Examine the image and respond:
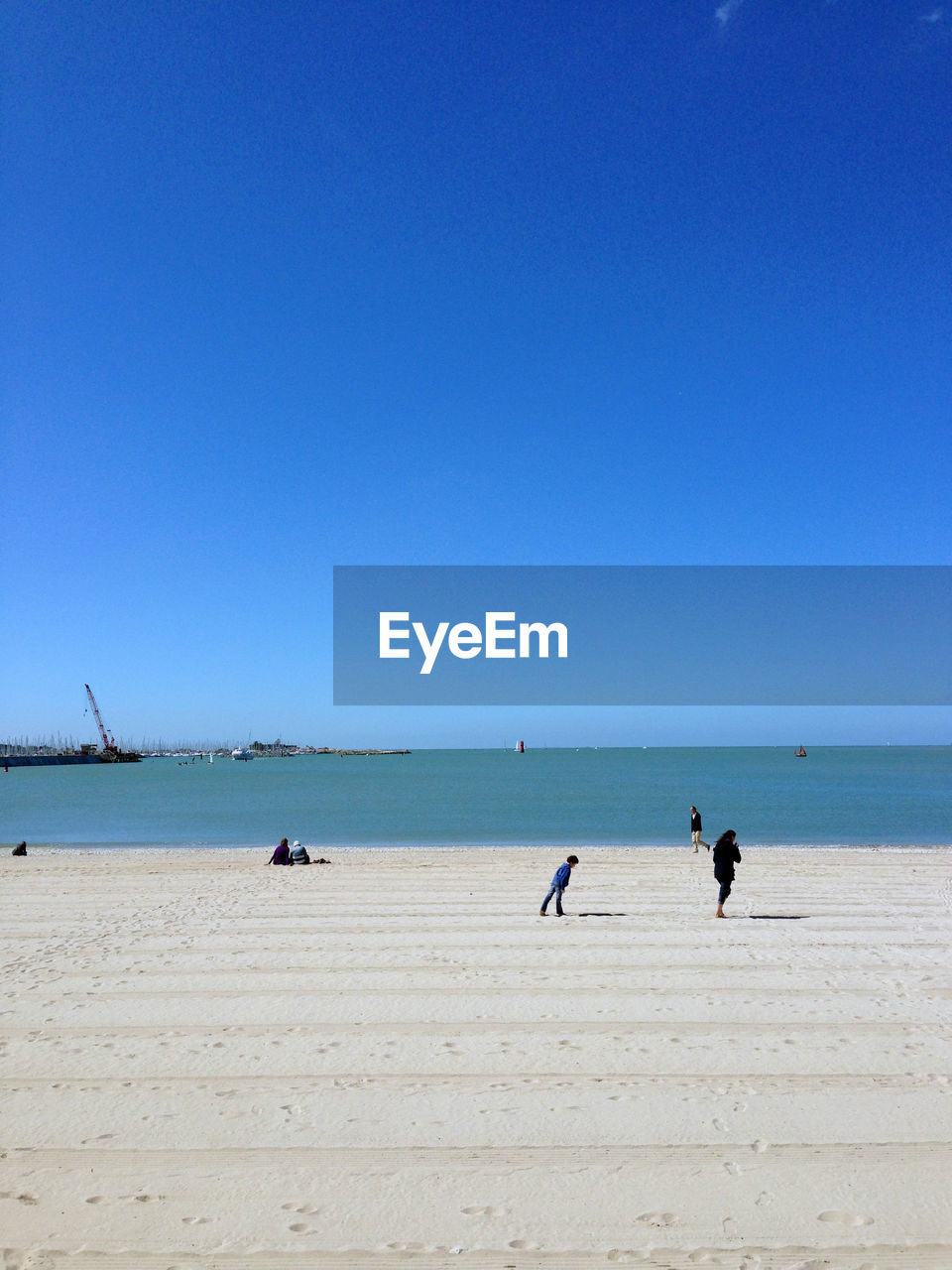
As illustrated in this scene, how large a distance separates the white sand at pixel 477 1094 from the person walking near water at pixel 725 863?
1.58 ft

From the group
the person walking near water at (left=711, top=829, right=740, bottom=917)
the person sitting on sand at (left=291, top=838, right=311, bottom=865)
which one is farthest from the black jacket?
the person sitting on sand at (left=291, top=838, right=311, bottom=865)

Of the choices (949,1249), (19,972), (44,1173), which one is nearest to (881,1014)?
(949,1249)

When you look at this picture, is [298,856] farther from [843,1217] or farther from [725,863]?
[843,1217]

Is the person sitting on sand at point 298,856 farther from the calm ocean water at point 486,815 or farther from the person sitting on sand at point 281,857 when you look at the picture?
the calm ocean water at point 486,815

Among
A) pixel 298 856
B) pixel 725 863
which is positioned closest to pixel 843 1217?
pixel 725 863

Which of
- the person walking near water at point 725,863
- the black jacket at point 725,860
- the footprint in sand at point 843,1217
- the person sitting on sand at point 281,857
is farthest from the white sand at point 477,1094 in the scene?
the person sitting on sand at point 281,857

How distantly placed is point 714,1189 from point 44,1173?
13.5ft

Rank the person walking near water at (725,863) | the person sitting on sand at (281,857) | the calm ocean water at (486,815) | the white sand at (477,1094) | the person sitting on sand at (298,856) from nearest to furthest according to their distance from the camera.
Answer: the white sand at (477,1094) < the person walking near water at (725,863) < the person sitting on sand at (281,857) < the person sitting on sand at (298,856) < the calm ocean water at (486,815)

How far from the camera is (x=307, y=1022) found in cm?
735

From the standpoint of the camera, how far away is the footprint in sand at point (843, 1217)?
170 inches

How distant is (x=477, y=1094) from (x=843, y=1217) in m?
2.53

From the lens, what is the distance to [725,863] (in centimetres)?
1209

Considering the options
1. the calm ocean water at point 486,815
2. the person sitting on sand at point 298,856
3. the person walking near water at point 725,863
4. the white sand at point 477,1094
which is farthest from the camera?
the calm ocean water at point 486,815

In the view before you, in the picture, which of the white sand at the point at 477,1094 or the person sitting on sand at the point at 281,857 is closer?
the white sand at the point at 477,1094
